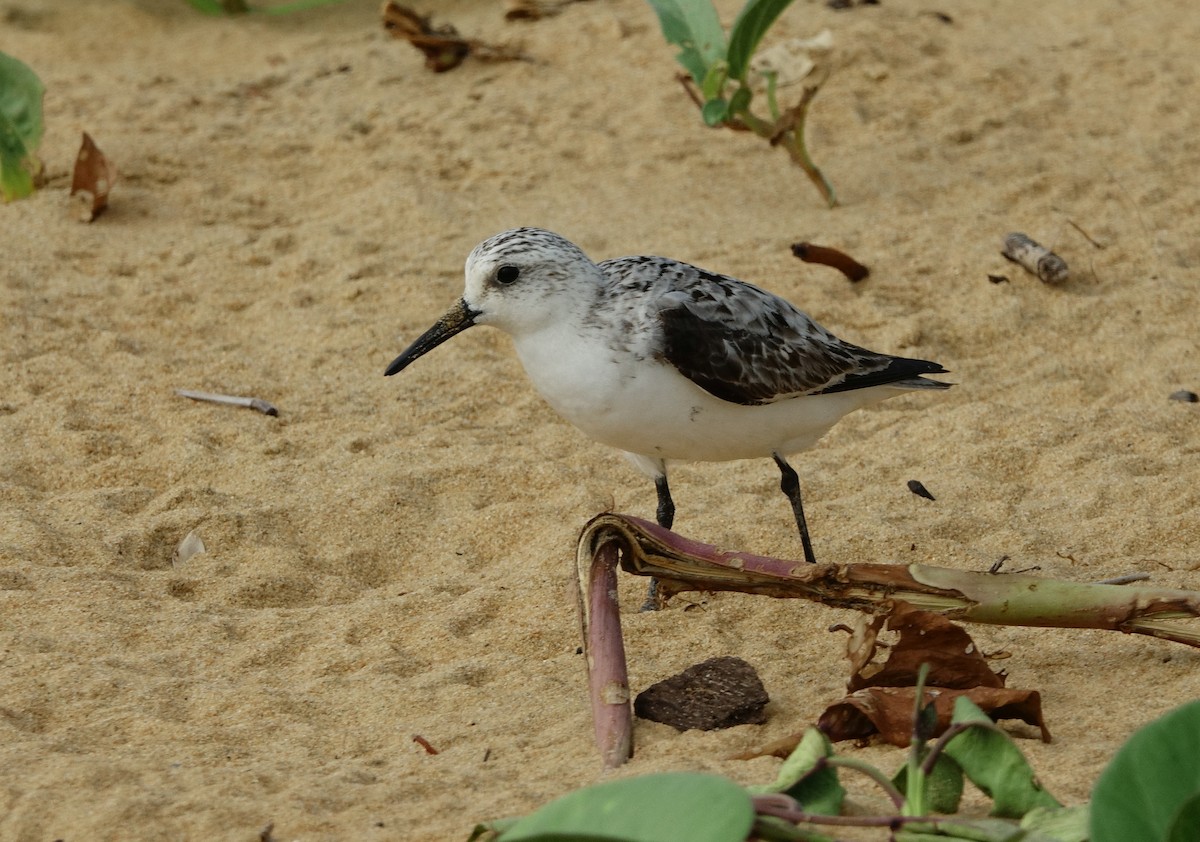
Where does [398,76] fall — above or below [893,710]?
below

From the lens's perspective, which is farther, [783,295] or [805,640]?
[783,295]

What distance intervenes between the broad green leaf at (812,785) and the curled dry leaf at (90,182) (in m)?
5.87

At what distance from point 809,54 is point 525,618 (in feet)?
17.3

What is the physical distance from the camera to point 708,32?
7.16 m

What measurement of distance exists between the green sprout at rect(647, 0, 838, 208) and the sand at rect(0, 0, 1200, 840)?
603 millimetres

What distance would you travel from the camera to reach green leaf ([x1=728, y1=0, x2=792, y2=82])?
683cm

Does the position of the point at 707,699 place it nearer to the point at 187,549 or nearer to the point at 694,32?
the point at 187,549

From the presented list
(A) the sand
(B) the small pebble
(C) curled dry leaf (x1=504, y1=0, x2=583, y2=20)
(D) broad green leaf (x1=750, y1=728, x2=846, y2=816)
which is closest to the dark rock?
(A) the sand

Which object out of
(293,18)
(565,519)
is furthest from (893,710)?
(293,18)

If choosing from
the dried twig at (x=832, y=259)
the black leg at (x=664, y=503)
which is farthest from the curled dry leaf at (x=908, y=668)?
the dried twig at (x=832, y=259)

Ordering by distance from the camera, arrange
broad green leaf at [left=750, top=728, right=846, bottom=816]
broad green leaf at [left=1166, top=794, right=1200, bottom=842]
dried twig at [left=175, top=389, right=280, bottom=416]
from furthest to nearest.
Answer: dried twig at [left=175, top=389, right=280, bottom=416]
broad green leaf at [left=750, top=728, right=846, bottom=816]
broad green leaf at [left=1166, top=794, right=1200, bottom=842]

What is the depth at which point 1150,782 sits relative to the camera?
2.47 m

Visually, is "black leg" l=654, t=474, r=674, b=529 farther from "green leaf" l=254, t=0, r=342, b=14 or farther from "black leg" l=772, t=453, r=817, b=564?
"green leaf" l=254, t=0, r=342, b=14

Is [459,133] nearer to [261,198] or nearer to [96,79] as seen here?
[261,198]
